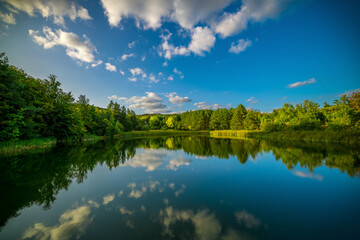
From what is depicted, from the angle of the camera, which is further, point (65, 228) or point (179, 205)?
point (179, 205)

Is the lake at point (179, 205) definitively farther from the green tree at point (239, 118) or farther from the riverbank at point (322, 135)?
the green tree at point (239, 118)

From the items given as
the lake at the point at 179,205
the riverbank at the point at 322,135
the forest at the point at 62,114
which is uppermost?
the forest at the point at 62,114

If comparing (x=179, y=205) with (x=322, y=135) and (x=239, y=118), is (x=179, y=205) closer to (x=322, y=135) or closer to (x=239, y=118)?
(x=322, y=135)

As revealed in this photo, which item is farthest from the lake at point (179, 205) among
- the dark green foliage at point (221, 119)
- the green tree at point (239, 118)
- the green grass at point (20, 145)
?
the dark green foliage at point (221, 119)

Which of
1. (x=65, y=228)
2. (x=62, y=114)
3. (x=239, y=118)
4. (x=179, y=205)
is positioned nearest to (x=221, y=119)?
(x=239, y=118)

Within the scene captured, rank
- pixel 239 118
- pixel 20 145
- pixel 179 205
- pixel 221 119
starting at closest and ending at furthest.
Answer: pixel 179 205 < pixel 20 145 < pixel 239 118 < pixel 221 119

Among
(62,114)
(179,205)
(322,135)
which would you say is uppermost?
(62,114)

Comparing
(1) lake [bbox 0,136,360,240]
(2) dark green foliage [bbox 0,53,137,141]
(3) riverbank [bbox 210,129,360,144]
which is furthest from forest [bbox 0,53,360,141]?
(1) lake [bbox 0,136,360,240]

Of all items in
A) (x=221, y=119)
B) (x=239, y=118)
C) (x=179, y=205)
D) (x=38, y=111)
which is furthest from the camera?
(x=221, y=119)

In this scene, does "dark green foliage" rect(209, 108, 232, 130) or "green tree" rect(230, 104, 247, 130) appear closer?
"green tree" rect(230, 104, 247, 130)

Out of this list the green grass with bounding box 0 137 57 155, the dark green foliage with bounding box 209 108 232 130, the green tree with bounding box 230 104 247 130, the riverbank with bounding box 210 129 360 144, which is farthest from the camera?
the dark green foliage with bounding box 209 108 232 130

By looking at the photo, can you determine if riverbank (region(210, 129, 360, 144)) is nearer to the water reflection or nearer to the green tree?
the green tree

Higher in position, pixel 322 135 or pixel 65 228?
pixel 322 135

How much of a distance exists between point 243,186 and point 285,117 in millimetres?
40619
